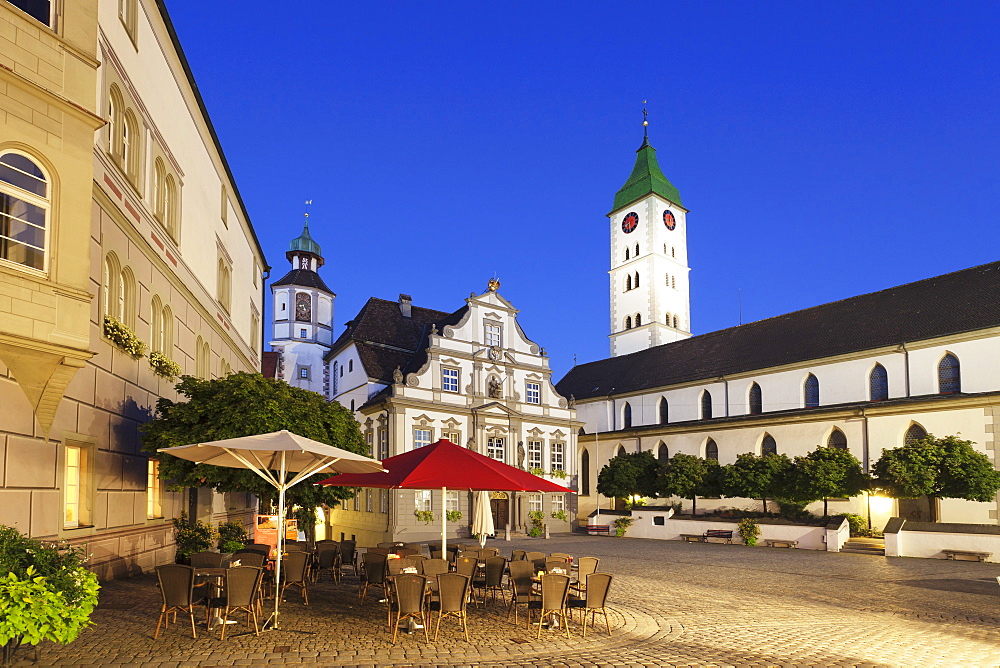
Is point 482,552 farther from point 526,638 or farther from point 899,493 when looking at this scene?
point 899,493

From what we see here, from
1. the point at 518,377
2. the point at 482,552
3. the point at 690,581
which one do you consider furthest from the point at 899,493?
the point at 482,552

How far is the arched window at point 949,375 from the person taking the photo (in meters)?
38.5

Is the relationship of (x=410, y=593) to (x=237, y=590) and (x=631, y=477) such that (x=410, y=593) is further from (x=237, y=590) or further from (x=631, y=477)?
(x=631, y=477)

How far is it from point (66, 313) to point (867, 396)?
40062 millimetres

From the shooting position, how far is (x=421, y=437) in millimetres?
40875

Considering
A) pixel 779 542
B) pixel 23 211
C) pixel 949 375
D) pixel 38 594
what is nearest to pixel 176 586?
pixel 38 594

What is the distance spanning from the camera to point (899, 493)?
31844 mm

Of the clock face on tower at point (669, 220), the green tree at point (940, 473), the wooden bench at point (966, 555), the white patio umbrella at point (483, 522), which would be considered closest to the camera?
the white patio umbrella at point (483, 522)

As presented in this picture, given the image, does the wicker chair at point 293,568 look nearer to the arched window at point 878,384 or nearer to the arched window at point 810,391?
the arched window at point 878,384

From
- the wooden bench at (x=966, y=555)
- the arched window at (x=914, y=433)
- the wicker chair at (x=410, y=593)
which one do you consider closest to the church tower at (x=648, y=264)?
the arched window at (x=914, y=433)

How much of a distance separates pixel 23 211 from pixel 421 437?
30800mm

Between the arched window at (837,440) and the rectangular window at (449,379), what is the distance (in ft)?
65.5

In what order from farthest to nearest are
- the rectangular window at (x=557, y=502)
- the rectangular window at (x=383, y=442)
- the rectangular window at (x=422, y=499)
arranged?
the rectangular window at (x=557, y=502) < the rectangular window at (x=383, y=442) < the rectangular window at (x=422, y=499)

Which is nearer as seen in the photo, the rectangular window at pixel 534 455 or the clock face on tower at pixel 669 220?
the rectangular window at pixel 534 455
